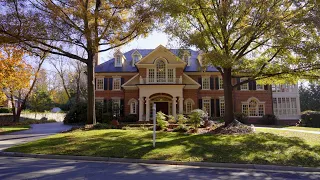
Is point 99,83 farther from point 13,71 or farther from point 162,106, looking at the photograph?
point 13,71

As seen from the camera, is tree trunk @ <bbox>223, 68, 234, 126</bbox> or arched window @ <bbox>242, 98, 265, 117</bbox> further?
arched window @ <bbox>242, 98, 265, 117</bbox>

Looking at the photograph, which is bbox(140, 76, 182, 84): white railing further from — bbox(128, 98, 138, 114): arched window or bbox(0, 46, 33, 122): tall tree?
bbox(0, 46, 33, 122): tall tree

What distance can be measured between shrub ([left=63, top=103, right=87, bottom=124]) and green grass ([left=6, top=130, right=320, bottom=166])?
1646 centimetres

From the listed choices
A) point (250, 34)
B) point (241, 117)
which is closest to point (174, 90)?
point (241, 117)

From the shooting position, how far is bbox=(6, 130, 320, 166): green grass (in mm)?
9383

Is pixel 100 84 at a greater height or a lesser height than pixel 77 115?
greater

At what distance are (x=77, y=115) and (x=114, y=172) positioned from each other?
74.9 feet

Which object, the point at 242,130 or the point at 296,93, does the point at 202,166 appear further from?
the point at 296,93

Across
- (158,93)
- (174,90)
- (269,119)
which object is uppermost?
(174,90)

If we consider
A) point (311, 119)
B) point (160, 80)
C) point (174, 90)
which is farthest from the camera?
point (160, 80)

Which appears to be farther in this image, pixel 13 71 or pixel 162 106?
pixel 162 106

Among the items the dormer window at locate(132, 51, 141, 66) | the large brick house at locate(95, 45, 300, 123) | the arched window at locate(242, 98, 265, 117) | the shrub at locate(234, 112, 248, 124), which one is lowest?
the shrub at locate(234, 112, 248, 124)

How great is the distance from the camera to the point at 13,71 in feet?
73.7

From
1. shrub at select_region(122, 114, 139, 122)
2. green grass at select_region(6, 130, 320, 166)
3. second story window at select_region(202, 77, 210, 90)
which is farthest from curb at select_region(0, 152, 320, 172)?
second story window at select_region(202, 77, 210, 90)
